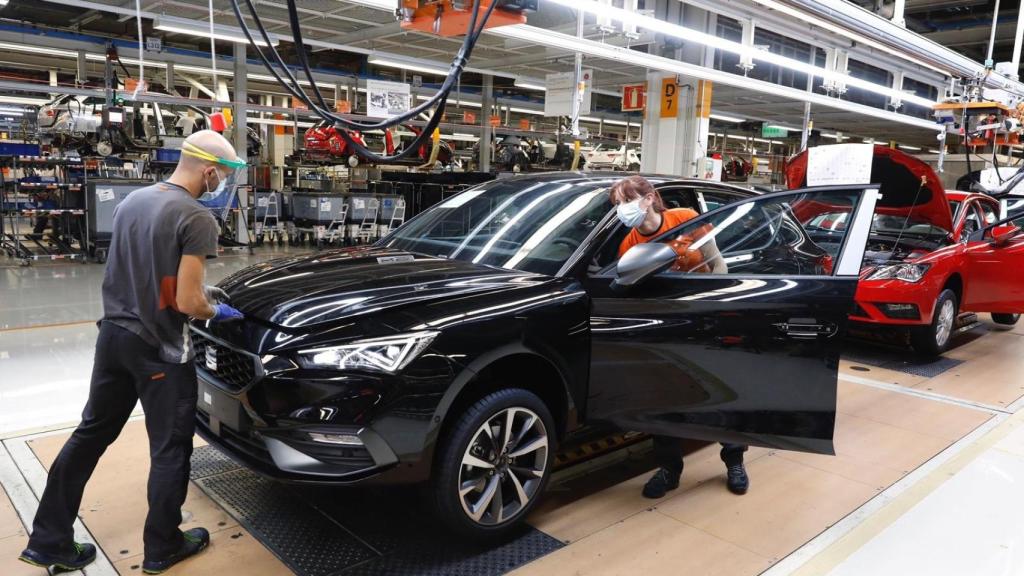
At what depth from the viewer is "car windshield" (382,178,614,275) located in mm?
3219

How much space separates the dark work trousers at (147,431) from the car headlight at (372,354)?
48 cm

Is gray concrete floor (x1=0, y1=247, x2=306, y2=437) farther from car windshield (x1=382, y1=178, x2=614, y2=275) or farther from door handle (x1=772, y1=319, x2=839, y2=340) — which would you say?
door handle (x1=772, y1=319, x2=839, y2=340)

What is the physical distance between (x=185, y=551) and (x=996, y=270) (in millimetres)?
7085

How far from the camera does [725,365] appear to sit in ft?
9.93

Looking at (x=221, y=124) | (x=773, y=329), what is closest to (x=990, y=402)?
(x=773, y=329)

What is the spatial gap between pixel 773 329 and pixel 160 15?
848 centimetres

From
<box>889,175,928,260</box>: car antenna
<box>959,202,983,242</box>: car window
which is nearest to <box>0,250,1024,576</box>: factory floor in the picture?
<box>889,175,928,260</box>: car antenna

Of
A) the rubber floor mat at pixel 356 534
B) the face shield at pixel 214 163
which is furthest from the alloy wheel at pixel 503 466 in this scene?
the face shield at pixel 214 163

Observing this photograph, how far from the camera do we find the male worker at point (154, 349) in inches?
90.0

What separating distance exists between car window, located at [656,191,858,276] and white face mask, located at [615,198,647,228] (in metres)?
0.14

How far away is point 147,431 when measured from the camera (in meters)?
2.42

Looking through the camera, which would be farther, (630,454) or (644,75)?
(644,75)

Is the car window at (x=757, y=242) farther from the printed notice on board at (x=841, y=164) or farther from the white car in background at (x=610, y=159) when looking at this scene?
the white car in background at (x=610, y=159)

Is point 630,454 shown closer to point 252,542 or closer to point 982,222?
point 252,542
